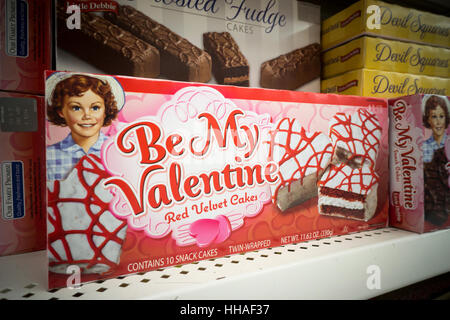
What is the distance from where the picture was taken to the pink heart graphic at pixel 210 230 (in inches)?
26.1

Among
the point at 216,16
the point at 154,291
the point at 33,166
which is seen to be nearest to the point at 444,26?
the point at 216,16

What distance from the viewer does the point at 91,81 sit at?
562 millimetres

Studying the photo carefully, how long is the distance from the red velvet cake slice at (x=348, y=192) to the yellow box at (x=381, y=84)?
320 millimetres

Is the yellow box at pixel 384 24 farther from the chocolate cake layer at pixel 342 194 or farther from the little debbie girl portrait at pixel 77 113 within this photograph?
the little debbie girl portrait at pixel 77 113

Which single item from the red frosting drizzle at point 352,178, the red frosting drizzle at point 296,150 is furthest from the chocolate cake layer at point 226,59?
the red frosting drizzle at point 352,178

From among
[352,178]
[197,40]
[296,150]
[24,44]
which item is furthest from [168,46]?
[352,178]

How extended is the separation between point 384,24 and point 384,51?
0.10 m

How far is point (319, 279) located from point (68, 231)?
0.55m

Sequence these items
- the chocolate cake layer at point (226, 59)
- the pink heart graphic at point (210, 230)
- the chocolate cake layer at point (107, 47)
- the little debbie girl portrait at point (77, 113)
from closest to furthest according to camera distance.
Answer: the little debbie girl portrait at point (77, 113) → the pink heart graphic at point (210, 230) → the chocolate cake layer at point (107, 47) → the chocolate cake layer at point (226, 59)

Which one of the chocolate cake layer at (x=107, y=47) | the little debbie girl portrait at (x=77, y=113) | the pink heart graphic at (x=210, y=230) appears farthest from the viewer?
the chocolate cake layer at (x=107, y=47)

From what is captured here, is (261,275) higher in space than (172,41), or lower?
lower

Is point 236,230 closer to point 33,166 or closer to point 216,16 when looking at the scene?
point 33,166

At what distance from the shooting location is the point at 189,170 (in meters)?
0.65

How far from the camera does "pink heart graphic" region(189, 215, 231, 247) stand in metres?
0.66
